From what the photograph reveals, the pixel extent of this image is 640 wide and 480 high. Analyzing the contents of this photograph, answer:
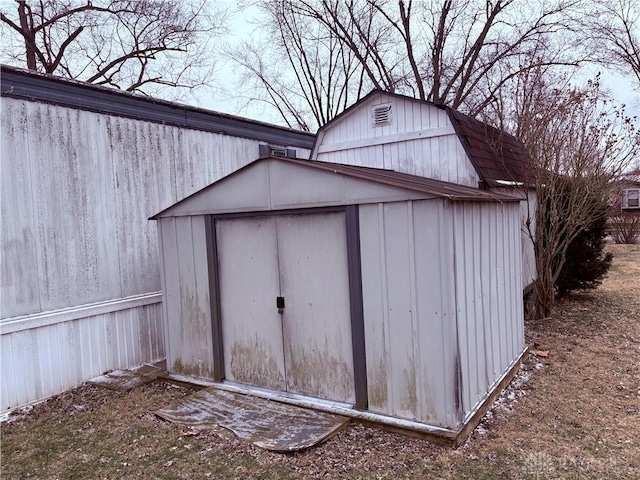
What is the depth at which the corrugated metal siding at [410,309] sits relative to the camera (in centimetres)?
360

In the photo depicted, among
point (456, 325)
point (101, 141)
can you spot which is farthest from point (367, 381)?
point (101, 141)

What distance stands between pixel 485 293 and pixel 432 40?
50.9 feet

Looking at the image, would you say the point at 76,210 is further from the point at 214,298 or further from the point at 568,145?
the point at 568,145

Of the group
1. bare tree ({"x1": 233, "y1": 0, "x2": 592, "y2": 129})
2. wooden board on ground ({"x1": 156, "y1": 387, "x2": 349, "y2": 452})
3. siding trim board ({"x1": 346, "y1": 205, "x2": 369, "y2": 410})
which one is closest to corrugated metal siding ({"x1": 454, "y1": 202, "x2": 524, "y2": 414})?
siding trim board ({"x1": 346, "y1": 205, "x2": 369, "y2": 410})

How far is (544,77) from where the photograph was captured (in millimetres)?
7703

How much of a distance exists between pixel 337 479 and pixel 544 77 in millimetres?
7188

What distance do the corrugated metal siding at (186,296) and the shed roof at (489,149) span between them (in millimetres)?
3558

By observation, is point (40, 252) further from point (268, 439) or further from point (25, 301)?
point (268, 439)

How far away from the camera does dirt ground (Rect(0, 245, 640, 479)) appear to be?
3297mm

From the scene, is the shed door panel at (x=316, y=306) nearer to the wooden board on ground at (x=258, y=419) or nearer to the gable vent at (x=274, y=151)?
the wooden board on ground at (x=258, y=419)

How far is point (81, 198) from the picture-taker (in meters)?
5.40

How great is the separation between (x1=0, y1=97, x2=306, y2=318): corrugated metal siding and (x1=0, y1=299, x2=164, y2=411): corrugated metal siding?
0.27 metres

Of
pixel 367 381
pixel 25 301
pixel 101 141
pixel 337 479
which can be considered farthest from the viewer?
pixel 101 141

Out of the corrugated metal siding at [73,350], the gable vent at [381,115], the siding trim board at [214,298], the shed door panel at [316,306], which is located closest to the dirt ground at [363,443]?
the corrugated metal siding at [73,350]
